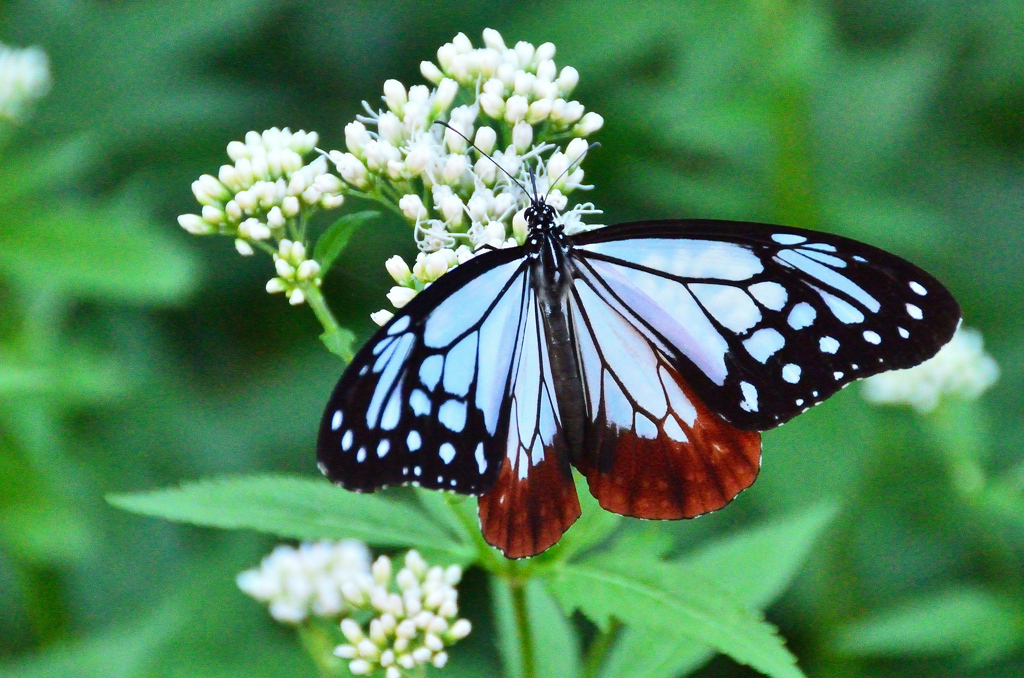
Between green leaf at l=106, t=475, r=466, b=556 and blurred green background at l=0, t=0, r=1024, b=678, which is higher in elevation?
blurred green background at l=0, t=0, r=1024, b=678

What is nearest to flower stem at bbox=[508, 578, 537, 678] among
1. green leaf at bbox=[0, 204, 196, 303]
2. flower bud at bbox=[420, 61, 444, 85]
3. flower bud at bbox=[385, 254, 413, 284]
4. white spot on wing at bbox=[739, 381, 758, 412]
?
white spot on wing at bbox=[739, 381, 758, 412]

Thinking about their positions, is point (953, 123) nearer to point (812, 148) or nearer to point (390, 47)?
point (812, 148)

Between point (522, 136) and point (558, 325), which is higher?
point (522, 136)

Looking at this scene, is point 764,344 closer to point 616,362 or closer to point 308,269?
point 616,362

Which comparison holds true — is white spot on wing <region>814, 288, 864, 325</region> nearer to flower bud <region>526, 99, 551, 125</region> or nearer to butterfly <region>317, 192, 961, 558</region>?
butterfly <region>317, 192, 961, 558</region>

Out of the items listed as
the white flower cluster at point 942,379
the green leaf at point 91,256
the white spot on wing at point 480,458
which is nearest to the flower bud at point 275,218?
the white spot on wing at point 480,458

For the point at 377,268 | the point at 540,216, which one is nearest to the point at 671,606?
the point at 540,216
